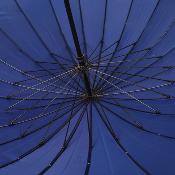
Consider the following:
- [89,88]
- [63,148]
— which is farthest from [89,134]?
[89,88]

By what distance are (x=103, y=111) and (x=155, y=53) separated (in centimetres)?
83

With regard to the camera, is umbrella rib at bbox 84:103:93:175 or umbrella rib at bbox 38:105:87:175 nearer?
umbrella rib at bbox 84:103:93:175

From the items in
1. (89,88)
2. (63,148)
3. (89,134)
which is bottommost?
(63,148)

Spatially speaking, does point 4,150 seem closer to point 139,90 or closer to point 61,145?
point 61,145

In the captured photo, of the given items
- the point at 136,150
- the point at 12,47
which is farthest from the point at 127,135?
the point at 12,47

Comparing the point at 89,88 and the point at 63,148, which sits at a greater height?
the point at 89,88

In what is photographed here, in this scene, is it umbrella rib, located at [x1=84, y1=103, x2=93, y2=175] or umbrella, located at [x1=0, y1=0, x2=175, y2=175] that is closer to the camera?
umbrella rib, located at [x1=84, y1=103, x2=93, y2=175]

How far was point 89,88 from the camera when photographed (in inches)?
169

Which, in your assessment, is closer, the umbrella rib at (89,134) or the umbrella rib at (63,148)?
the umbrella rib at (89,134)

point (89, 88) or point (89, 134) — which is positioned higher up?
point (89, 88)

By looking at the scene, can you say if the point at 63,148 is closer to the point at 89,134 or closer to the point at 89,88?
the point at 89,134

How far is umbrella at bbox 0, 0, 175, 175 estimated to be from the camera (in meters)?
4.16

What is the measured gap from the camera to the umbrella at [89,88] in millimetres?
4164

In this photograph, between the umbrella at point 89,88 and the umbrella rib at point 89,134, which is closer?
the umbrella rib at point 89,134
